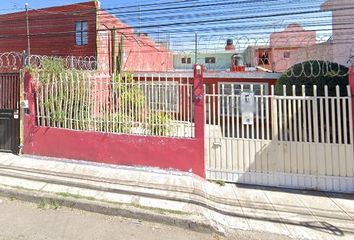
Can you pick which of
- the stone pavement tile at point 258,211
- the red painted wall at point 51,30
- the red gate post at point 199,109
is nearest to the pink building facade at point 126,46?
the red painted wall at point 51,30

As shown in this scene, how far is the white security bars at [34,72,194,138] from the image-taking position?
6.84 meters

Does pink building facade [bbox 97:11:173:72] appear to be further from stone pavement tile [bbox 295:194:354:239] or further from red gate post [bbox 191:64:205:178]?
stone pavement tile [bbox 295:194:354:239]

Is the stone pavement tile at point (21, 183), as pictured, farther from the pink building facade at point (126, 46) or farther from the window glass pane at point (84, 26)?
the window glass pane at point (84, 26)

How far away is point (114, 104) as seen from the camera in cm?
726

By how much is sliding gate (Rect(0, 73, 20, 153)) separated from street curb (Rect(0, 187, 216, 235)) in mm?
2668

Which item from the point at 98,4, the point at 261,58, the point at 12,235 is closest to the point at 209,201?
the point at 12,235

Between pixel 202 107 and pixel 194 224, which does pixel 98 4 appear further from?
pixel 194 224

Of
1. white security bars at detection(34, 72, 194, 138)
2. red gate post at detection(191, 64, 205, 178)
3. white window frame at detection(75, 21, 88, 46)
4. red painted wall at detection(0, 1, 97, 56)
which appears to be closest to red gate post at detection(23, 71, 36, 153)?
white security bars at detection(34, 72, 194, 138)

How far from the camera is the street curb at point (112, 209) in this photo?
176 inches

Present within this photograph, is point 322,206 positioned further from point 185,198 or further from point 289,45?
point 289,45

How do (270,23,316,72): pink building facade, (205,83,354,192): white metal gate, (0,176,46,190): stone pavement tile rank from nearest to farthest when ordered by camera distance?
Result: (0,176,46,190): stone pavement tile, (205,83,354,192): white metal gate, (270,23,316,72): pink building facade

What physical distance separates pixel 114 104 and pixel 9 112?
3005mm

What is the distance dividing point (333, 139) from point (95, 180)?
5.06 meters

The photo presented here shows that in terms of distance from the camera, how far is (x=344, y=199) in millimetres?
5801
